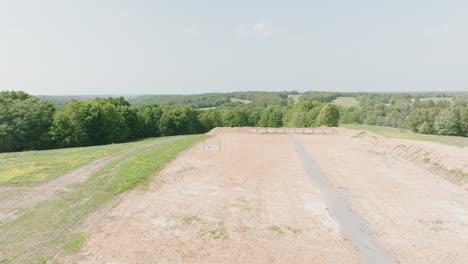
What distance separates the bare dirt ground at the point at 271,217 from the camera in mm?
11641

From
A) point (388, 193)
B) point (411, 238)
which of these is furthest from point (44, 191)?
point (388, 193)

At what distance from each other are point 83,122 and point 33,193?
3907cm

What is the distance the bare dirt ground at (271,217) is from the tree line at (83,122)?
37.4 m

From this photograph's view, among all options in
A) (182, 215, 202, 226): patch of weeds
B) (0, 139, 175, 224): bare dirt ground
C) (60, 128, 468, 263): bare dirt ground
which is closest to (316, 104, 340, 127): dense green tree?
(60, 128, 468, 263): bare dirt ground

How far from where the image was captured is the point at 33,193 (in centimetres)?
1841

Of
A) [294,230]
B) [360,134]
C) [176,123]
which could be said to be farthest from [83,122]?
[360,134]

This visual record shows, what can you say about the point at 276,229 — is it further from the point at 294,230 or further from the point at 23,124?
the point at 23,124

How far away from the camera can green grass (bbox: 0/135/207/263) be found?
36.8 feet

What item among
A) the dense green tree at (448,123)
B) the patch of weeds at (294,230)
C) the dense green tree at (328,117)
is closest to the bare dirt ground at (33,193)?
the patch of weeds at (294,230)

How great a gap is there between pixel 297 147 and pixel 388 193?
19.3m

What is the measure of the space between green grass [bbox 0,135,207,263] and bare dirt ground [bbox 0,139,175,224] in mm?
740

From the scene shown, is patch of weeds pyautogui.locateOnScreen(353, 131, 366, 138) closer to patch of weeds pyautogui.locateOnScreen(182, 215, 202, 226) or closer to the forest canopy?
the forest canopy

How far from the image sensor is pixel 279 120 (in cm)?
9769

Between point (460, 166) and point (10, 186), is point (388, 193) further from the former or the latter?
point (10, 186)
